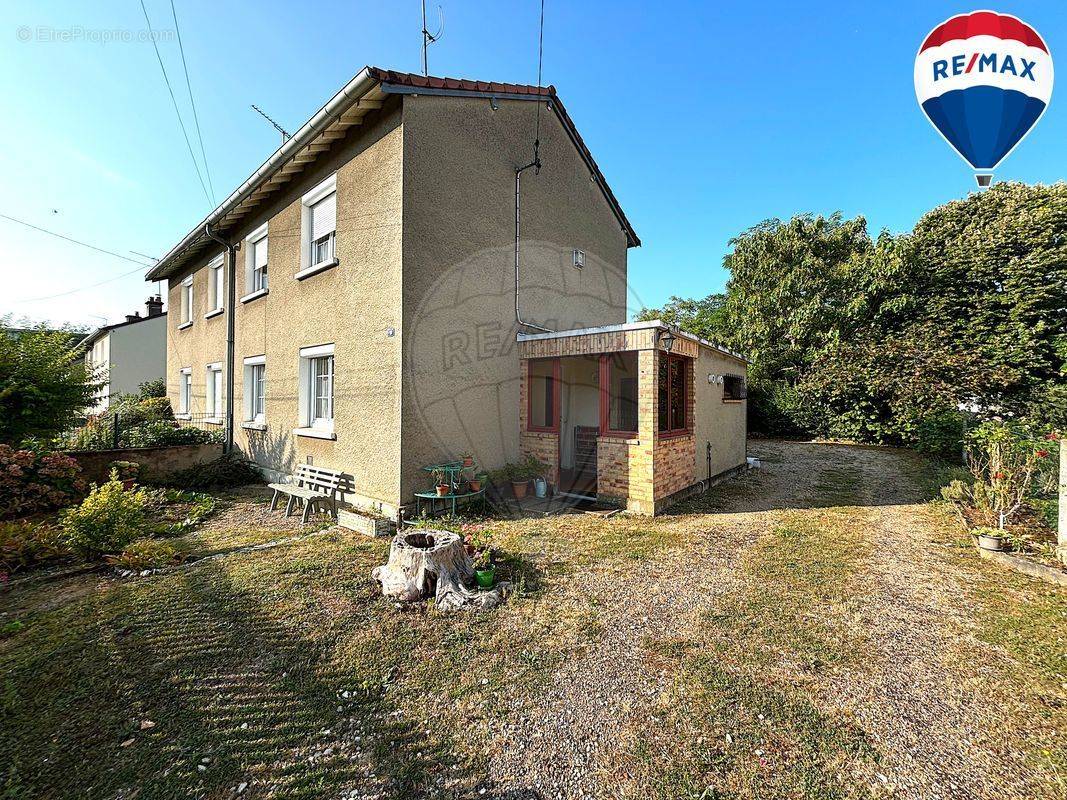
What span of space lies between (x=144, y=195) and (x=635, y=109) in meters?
12.3

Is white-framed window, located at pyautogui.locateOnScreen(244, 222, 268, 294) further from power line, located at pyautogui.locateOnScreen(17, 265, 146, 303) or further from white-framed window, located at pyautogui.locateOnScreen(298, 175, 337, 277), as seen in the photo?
power line, located at pyautogui.locateOnScreen(17, 265, 146, 303)

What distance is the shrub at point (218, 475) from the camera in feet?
32.3

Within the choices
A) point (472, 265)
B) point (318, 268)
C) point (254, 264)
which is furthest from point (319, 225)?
point (472, 265)

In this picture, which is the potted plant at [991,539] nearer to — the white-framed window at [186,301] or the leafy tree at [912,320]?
the leafy tree at [912,320]

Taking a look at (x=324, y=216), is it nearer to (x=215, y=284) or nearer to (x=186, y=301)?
(x=215, y=284)

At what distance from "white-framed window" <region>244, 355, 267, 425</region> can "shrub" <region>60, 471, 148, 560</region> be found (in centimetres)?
514

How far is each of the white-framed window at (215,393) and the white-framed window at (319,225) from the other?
Result: 578cm

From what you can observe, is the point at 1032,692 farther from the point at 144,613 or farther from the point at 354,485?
the point at 354,485

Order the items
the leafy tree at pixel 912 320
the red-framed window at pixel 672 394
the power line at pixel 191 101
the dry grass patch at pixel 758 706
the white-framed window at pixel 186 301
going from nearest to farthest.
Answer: the dry grass patch at pixel 758 706 < the red-framed window at pixel 672 394 < the power line at pixel 191 101 < the white-framed window at pixel 186 301 < the leafy tree at pixel 912 320

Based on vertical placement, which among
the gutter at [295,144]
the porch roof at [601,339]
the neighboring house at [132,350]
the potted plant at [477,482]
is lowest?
the potted plant at [477,482]

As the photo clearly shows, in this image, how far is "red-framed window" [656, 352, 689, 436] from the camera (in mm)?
8203

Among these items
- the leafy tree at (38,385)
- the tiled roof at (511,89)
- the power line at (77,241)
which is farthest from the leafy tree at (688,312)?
the leafy tree at (38,385)

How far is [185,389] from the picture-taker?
1501 centimetres

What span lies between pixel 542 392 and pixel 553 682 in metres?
6.94
